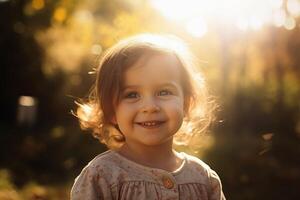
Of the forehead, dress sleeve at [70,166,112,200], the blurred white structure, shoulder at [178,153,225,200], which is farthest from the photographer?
the blurred white structure

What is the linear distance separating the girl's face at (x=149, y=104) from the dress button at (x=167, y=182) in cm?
15

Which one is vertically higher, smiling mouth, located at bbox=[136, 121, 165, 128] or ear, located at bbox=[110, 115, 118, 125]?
smiling mouth, located at bbox=[136, 121, 165, 128]

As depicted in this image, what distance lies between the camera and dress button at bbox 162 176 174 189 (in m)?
2.46

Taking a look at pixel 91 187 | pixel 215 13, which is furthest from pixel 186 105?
pixel 215 13

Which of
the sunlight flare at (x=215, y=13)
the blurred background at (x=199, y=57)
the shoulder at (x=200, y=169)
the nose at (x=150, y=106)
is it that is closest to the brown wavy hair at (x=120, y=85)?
the nose at (x=150, y=106)

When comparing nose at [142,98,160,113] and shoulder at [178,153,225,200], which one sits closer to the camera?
nose at [142,98,160,113]

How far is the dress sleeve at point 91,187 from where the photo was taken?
2365 millimetres

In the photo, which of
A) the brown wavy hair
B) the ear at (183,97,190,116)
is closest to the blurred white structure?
the brown wavy hair

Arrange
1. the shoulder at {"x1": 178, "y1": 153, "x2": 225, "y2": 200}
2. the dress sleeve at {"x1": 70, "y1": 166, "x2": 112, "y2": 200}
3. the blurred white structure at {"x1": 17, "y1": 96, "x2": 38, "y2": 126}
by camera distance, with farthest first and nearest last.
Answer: the blurred white structure at {"x1": 17, "y1": 96, "x2": 38, "y2": 126}, the shoulder at {"x1": 178, "y1": 153, "x2": 225, "y2": 200}, the dress sleeve at {"x1": 70, "y1": 166, "x2": 112, "y2": 200}

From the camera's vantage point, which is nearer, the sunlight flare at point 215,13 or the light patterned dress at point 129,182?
the light patterned dress at point 129,182

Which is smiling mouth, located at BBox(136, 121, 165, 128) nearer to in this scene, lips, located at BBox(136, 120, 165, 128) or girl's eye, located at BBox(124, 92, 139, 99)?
lips, located at BBox(136, 120, 165, 128)

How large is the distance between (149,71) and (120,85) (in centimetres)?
14

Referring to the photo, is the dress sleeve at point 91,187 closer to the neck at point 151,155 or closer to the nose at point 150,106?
the neck at point 151,155

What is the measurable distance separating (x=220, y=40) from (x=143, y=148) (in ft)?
42.4
